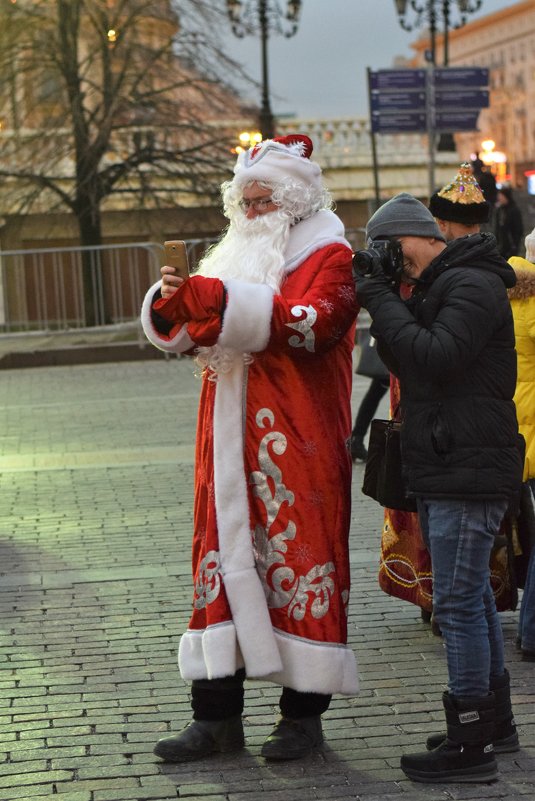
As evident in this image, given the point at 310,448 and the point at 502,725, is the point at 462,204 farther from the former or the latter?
the point at 502,725

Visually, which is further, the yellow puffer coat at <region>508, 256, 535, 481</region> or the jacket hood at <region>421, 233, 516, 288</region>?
the yellow puffer coat at <region>508, 256, 535, 481</region>

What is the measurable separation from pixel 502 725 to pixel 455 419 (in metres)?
1.02

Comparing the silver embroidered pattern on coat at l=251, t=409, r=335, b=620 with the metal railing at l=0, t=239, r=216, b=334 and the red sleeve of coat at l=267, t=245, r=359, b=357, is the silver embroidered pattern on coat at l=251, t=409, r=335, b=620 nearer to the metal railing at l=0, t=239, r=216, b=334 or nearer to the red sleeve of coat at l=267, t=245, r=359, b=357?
the red sleeve of coat at l=267, t=245, r=359, b=357

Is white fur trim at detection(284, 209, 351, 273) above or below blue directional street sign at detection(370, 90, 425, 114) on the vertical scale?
below

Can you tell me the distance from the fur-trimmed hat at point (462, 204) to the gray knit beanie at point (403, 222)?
0.20 meters

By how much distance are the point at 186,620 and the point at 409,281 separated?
7.96 ft

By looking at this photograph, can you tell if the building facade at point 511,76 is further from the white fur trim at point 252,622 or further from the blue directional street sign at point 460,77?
the white fur trim at point 252,622

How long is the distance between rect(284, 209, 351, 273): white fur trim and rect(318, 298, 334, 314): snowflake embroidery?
214 mm

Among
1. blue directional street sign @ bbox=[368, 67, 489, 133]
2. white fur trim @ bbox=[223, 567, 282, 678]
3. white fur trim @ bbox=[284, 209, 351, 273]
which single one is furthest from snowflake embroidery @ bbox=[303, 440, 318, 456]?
blue directional street sign @ bbox=[368, 67, 489, 133]

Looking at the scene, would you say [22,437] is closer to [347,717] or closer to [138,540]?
[138,540]

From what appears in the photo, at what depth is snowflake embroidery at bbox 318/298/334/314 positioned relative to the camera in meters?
4.24

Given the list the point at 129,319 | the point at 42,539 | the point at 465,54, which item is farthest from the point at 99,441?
the point at 465,54

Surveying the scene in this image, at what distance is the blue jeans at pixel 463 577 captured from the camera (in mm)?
4004

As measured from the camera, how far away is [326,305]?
425cm
